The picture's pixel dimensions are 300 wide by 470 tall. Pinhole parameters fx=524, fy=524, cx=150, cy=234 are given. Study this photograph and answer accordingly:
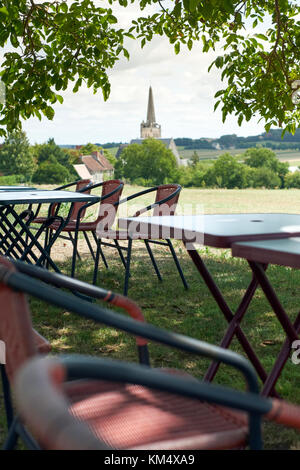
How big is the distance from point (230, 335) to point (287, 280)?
10.8 ft

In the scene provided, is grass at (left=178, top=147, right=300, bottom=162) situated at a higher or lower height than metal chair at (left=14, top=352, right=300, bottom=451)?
→ higher

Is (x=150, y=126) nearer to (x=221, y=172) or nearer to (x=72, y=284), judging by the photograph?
(x=221, y=172)

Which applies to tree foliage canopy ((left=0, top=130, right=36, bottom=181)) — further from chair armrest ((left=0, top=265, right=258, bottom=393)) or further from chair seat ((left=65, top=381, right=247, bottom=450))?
chair armrest ((left=0, top=265, right=258, bottom=393))

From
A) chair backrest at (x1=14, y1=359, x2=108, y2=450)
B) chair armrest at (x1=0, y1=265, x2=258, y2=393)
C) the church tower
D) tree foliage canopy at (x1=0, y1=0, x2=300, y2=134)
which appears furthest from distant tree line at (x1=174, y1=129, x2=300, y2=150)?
chair backrest at (x1=14, y1=359, x2=108, y2=450)

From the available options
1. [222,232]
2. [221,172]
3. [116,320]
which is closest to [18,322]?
[116,320]

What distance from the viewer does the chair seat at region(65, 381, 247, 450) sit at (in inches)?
47.2

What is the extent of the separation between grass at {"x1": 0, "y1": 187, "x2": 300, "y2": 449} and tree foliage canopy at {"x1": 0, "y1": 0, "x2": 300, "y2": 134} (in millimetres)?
1861

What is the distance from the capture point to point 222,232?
2.04 meters

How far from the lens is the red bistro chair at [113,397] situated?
2.22ft

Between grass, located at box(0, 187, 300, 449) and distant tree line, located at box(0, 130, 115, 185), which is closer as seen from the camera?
grass, located at box(0, 187, 300, 449)

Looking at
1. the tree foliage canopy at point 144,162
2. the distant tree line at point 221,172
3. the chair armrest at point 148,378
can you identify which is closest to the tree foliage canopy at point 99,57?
the chair armrest at point 148,378

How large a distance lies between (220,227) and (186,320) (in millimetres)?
1911

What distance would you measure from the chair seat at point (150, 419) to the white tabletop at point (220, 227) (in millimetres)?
673
